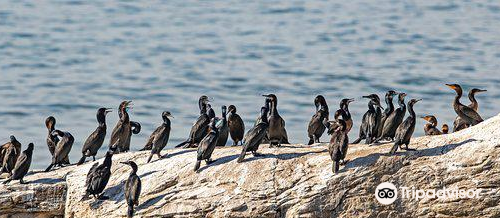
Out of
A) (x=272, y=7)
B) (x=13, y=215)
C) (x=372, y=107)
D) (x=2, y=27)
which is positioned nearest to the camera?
(x=13, y=215)

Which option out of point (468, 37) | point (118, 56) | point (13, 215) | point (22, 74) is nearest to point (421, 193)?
point (13, 215)

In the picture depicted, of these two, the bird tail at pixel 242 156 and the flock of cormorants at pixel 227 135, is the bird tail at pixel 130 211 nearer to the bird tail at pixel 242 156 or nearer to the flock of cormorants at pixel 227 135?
the flock of cormorants at pixel 227 135

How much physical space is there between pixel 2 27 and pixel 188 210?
129 feet

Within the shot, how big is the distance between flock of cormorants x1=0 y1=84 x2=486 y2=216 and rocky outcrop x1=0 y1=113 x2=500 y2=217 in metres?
0.24

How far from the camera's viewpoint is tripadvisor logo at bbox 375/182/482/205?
15492 mm

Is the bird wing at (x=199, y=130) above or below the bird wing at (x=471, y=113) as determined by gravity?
below

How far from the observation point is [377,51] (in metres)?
45.4

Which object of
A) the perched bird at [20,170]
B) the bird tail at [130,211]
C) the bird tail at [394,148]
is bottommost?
the bird tail at [130,211]

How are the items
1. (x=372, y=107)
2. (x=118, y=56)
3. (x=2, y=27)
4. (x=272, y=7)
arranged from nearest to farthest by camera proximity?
(x=372, y=107) → (x=118, y=56) → (x=2, y=27) → (x=272, y=7)

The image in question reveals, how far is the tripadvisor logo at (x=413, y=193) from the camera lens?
610 inches

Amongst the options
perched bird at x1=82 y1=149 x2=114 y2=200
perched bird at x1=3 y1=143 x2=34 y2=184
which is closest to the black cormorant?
perched bird at x1=3 y1=143 x2=34 y2=184

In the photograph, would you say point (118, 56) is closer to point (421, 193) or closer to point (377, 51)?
point (377, 51)

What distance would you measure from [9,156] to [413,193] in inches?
249

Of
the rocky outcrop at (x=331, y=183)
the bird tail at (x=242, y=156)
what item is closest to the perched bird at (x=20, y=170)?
the rocky outcrop at (x=331, y=183)
